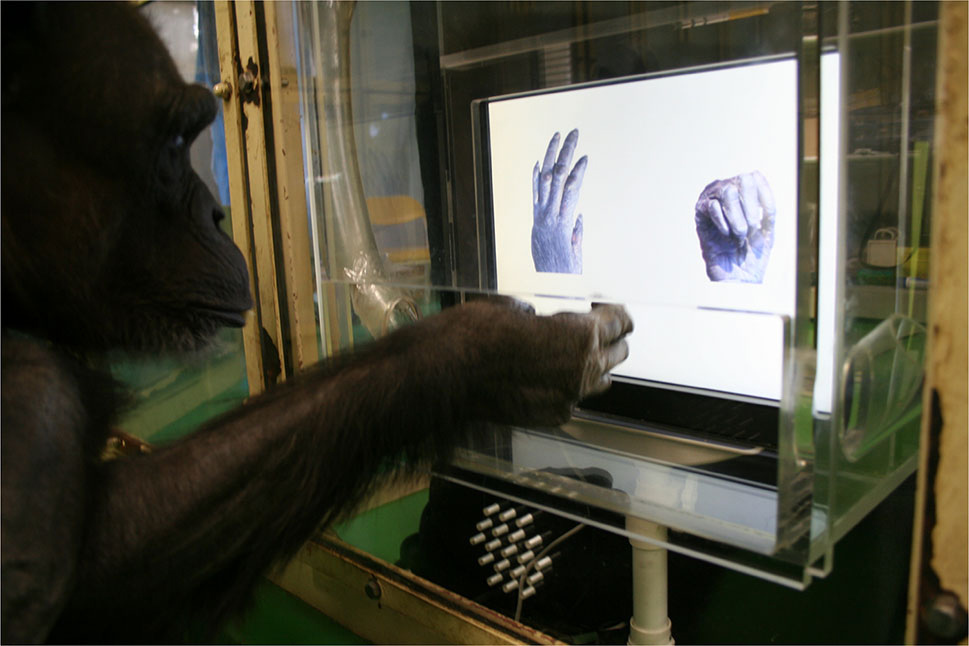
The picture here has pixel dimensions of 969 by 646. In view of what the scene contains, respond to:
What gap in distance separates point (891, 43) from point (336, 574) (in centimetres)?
109

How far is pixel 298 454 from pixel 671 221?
596mm

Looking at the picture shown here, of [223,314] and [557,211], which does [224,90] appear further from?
[557,211]

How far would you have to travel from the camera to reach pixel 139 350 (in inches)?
38.8

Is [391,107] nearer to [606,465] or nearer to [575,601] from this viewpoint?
[606,465]

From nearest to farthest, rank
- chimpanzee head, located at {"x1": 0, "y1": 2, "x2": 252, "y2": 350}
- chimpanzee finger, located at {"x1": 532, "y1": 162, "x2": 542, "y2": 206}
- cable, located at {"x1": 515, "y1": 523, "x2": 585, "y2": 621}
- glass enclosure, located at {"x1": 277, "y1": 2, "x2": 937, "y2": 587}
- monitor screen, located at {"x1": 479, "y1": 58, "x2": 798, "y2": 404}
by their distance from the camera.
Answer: glass enclosure, located at {"x1": 277, "y1": 2, "x2": 937, "y2": 587}, chimpanzee head, located at {"x1": 0, "y1": 2, "x2": 252, "y2": 350}, monitor screen, located at {"x1": 479, "y1": 58, "x2": 798, "y2": 404}, cable, located at {"x1": 515, "y1": 523, "x2": 585, "y2": 621}, chimpanzee finger, located at {"x1": 532, "y1": 162, "x2": 542, "y2": 206}

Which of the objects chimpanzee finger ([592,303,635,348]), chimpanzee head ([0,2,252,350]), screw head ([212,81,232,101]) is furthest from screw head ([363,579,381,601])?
screw head ([212,81,232,101])

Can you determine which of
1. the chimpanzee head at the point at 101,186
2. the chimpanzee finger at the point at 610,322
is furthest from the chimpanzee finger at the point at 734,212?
the chimpanzee head at the point at 101,186

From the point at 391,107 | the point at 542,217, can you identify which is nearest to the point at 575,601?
the point at 542,217

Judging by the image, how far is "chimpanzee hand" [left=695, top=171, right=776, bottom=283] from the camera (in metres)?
0.96

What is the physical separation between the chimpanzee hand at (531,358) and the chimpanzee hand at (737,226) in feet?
0.72

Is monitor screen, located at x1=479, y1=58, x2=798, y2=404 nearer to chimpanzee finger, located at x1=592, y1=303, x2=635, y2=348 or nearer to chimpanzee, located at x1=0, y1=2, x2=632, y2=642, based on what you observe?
chimpanzee finger, located at x1=592, y1=303, x2=635, y2=348

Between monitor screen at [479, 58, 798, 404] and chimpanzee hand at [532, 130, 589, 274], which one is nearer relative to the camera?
monitor screen at [479, 58, 798, 404]

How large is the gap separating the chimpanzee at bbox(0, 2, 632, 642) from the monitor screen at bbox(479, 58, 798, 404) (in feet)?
0.42

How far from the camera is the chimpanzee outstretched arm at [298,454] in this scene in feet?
2.38
